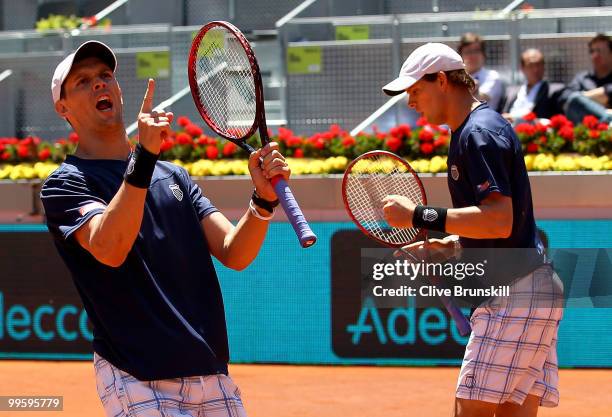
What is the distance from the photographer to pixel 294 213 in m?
3.42

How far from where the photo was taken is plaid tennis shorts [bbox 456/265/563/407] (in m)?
4.31

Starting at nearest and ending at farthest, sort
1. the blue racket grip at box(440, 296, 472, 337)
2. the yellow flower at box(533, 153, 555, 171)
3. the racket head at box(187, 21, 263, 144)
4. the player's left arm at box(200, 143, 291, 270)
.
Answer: the player's left arm at box(200, 143, 291, 270), the racket head at box(187, 21, 263, 144), the blue racket grip at box(440, 296, 472, 337), the yellow flower at box(533, 153, 555, 171)

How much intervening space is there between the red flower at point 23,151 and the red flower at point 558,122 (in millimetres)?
4879

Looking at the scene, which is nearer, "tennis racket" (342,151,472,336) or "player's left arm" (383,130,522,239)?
"player's left arm" (383,130,522,239)

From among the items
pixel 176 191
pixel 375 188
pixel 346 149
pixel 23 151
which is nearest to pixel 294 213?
pixel 176 191

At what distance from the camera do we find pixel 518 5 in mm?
13781

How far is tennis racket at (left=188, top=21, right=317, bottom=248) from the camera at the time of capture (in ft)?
12.9

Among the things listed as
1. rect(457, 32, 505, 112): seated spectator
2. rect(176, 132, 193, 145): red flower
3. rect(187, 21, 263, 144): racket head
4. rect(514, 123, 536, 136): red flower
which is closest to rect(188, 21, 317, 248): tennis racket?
rect(187, 21, 263, 144): racket head

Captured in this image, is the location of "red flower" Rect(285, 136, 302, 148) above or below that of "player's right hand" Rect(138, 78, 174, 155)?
below

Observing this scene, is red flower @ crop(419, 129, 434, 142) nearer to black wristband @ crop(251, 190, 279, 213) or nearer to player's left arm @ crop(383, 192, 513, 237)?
player's left arm @ crop(383, 192, 513, 237)

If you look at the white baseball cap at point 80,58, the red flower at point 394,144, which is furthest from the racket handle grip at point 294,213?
the red flower at point 394,144

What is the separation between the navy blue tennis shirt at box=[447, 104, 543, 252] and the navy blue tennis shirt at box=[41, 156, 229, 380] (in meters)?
1.19

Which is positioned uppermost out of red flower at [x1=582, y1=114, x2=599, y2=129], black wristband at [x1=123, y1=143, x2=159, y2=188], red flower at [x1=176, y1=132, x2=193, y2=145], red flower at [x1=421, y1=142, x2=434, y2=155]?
black wristband at [x1=123, y1=143, x2=159, y2=188]

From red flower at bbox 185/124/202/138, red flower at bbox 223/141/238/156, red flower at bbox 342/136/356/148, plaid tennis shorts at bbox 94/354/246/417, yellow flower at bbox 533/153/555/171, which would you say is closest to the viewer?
plaid tennis shorts at bbox 94/354/246/417
